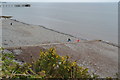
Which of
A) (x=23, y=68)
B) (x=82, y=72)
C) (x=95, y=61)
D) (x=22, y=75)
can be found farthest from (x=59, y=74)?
(x=95, y=61)

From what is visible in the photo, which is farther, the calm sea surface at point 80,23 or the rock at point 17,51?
the calm sea surface at point 80,23

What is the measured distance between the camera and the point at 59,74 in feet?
7.52

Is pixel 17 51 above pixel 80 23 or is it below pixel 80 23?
below

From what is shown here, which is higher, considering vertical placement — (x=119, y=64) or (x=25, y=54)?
(x=25, y=54)

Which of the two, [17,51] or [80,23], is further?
[80,23]

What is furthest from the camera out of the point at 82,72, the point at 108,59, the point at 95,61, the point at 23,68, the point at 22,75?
the point at 108,59

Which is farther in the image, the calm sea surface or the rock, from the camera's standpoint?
the calm sea surface

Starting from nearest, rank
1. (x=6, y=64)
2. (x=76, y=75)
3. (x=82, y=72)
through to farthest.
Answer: (x=6, y=64), (x=76, y=75), (x=82, y=72)

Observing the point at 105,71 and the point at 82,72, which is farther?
the point at 105,71

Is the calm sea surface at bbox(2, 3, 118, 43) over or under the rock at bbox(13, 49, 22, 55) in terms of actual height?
over

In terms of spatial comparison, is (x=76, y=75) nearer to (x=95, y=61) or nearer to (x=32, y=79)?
(x=32, y=79)

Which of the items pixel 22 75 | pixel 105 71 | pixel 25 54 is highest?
pixel 22 75

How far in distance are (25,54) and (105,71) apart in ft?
25.5

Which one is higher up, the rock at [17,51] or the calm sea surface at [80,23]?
the calm sea surface at [80,23]
